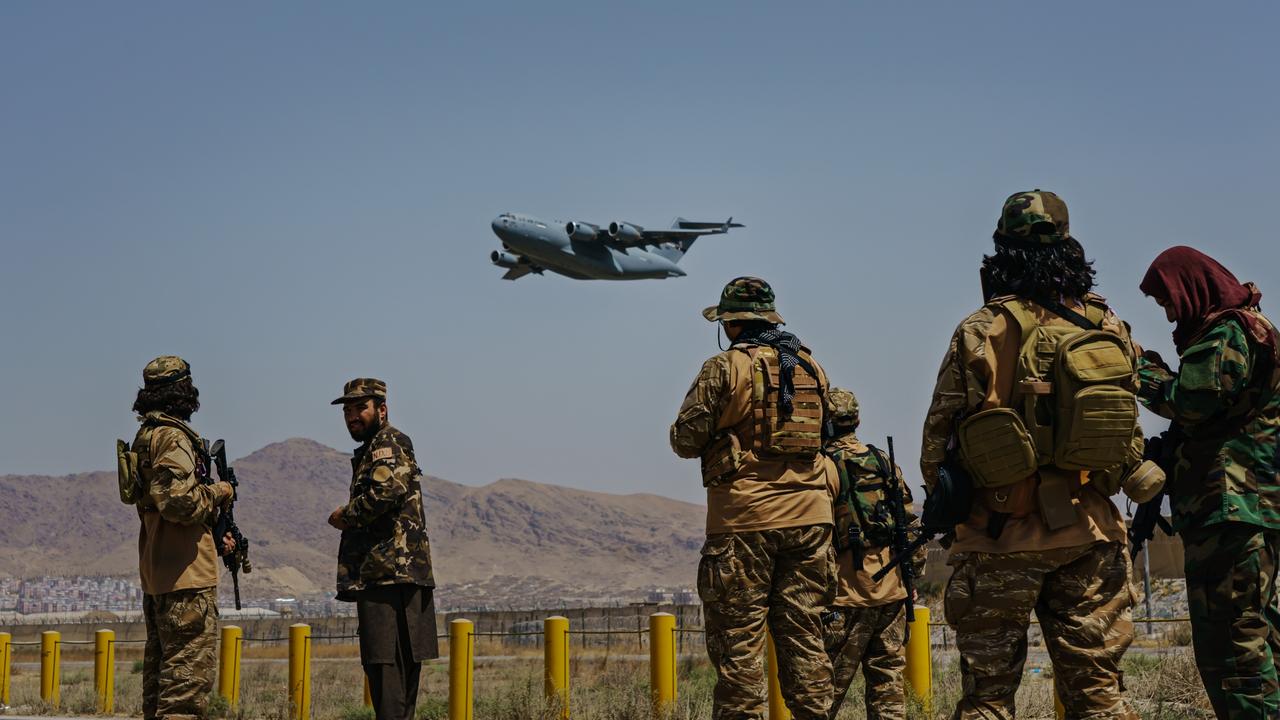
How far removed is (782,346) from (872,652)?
2631 mm

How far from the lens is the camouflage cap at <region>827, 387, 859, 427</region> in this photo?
914 cm

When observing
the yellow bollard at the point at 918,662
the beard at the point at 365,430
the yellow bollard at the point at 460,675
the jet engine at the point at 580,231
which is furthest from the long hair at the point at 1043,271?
the jet engine at the point at 580,231

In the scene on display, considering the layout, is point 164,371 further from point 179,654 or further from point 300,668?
point 300,668

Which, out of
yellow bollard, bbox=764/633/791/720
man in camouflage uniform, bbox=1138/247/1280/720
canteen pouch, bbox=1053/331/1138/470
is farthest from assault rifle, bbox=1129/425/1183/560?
yellow bollard, bbox=764/633/791/720

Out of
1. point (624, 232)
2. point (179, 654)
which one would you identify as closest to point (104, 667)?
point (179, 654)

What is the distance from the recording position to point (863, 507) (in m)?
8.97

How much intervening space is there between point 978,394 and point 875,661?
3.81 m

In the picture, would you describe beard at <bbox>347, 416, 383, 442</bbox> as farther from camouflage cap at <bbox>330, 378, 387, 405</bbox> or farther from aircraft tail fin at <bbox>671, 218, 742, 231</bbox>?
aircraft tail fin at <bbox>671, 218, 742, 231</bbox>

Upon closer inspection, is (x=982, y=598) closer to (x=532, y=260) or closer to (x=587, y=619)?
(x=587, y=619)

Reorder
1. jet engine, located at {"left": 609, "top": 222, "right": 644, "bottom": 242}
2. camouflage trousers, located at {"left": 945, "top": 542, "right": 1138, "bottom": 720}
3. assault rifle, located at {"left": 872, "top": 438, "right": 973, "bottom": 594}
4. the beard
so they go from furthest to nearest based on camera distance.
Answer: jet engine, located at {"left": 609, "top": 222, "right": 644, "bottom": 242}, the beard, assault rifle, located at {"left": 872, "top": 438, "right": 973, "bottom": 594}, camouflage trousers, located at {"left": 945, "top": 542, "right": 1138, "bottom": 720}

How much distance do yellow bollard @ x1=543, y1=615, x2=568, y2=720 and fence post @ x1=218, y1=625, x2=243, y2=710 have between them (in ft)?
13.6

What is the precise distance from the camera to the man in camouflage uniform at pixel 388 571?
8422mm

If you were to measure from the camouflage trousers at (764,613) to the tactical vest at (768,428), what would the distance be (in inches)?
13.7

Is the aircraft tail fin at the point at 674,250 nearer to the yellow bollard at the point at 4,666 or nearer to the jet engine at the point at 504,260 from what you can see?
the jet engine at the point at 504,260
